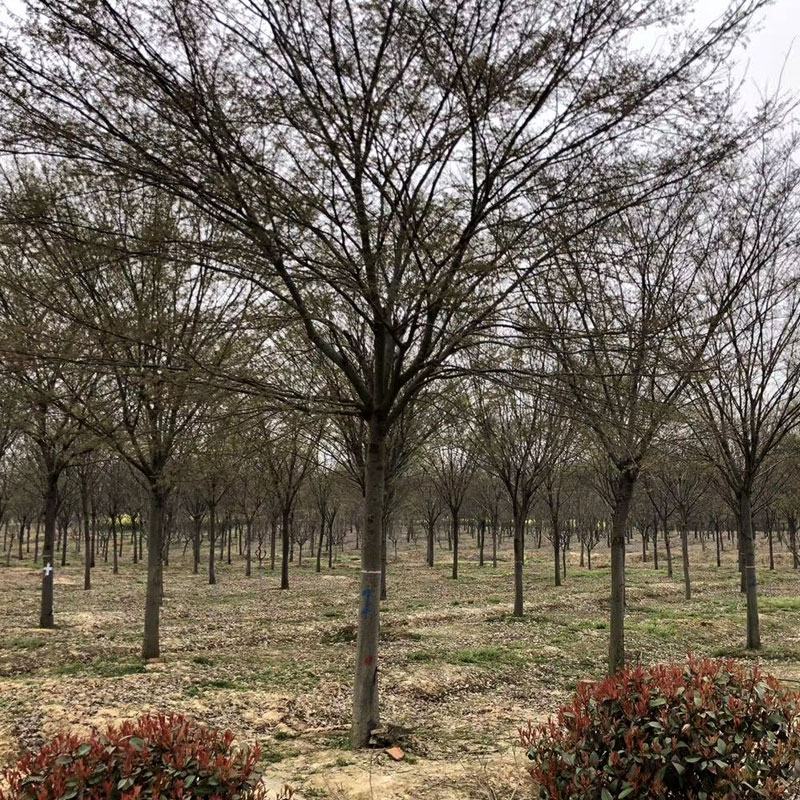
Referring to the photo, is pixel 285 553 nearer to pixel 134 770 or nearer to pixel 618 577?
pixel 618 577

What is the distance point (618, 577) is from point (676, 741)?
539cm

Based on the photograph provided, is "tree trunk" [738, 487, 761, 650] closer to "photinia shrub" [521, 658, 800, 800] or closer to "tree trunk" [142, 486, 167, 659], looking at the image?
"photinia shrub" [521, 658, 800, 800]

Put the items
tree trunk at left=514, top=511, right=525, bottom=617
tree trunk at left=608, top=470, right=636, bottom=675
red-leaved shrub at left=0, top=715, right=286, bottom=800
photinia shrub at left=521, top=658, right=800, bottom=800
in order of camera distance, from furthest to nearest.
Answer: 1. tree trunk at left=514, top=511, right=525, bottom=617
2. tree trunk at left=608, top=470, right=636, bottom=675
3. photinia shrub at left=521, top=658, right=800, bottom=800
4. red-leaved shrub at left=0, top=715, right=286, bottom=800

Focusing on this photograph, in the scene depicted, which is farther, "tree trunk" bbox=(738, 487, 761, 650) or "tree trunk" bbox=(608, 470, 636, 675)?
"tree trunk" bbox=(738, 487, 761, 650)

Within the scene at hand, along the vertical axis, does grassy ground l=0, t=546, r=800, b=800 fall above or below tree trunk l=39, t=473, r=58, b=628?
below

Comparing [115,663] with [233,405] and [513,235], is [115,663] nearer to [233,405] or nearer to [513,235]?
[233,405]

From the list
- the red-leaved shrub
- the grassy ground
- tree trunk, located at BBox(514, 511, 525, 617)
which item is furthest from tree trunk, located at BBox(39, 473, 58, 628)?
the red-leaved shrub

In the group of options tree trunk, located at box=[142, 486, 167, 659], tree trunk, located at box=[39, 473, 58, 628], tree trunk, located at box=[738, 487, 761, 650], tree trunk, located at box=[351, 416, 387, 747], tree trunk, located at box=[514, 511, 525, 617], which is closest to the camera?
tree trunk, located at box=[351, 416, 387, 747]

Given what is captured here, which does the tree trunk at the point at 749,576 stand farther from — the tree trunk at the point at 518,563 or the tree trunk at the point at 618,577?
the tree trunk at the point at 518,563

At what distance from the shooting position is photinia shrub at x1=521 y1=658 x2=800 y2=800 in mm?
3018

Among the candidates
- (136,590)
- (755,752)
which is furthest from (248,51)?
(136,590)

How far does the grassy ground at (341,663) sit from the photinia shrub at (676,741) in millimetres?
1149

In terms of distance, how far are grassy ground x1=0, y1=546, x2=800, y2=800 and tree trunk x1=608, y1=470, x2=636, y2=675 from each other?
0.80 m

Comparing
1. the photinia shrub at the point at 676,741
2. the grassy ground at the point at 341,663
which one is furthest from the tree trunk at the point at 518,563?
the photinia shrub at the point at 676,741
